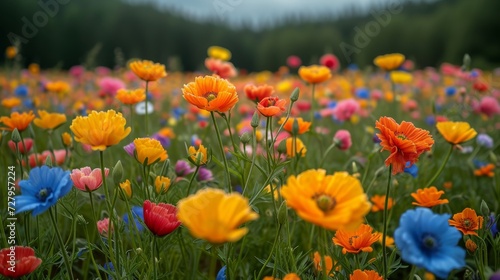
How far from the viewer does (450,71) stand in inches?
141

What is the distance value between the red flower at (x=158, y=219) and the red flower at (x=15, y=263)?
0.27 metres

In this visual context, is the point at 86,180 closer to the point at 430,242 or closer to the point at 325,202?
the point at 325,202

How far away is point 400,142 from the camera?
2.89 feet

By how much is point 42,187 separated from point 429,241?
84 cm

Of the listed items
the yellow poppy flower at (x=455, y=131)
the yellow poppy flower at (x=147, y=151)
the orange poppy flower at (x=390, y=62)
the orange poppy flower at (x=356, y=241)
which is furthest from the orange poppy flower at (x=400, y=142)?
the orange poppy flower at (x=390, y=62)

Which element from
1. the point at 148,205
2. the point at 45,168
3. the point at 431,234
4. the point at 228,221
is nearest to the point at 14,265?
the point at 45,168

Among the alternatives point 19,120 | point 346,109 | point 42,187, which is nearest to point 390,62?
point 346,109

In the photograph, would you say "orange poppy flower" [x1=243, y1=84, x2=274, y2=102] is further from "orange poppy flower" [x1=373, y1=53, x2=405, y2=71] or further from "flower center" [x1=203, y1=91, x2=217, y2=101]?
"orange poppy flower" [x1=373, y1=53, x2=405, y2=71]

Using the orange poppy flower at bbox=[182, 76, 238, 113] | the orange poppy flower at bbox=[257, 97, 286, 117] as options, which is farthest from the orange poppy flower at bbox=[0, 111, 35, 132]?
the orange poppy flower at bbox=[257, 97, 286, 117]

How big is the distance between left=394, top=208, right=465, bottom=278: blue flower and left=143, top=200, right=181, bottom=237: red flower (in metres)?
0.47

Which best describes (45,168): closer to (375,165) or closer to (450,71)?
(375,165)

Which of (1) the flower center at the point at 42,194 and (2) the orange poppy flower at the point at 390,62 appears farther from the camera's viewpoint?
(2) the orange poppy flower at the point at 390,62

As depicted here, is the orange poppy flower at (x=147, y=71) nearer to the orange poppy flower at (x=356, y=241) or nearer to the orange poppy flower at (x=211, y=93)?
the orange poppy flower at (x=211, y=93)

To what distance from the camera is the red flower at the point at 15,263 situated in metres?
0.85
